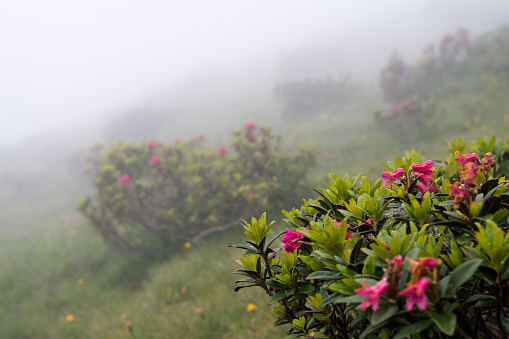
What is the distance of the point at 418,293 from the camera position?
69 centimetres

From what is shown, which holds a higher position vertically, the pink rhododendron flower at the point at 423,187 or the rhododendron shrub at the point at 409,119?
the pink rhododendron flower at the point at 423,187

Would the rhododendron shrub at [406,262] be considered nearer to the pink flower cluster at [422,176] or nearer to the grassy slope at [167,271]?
the pink flower cluster at [422,176]

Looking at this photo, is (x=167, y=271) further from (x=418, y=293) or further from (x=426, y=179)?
(x=418, y=293)

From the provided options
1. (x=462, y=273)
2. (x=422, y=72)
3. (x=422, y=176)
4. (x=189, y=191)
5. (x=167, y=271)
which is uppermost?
(x=422, y=72)

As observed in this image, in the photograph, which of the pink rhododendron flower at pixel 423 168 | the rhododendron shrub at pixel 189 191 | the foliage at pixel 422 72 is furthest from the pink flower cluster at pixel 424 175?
the foliage at pixel 422 72

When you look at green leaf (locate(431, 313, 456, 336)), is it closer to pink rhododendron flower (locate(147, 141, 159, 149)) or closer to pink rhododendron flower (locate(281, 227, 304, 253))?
pink rhododendron flower (locate(281, 227, 304, 253))

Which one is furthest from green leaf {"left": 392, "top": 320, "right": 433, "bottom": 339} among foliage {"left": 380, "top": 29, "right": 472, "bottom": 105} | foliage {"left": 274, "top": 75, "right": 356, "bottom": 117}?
foliage {"left": 274, "top": 75, "right": 356, "bottom": 117}

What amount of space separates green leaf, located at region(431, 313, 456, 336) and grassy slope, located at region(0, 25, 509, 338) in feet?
6.69

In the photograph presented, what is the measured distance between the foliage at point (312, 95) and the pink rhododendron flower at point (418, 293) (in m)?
13.0

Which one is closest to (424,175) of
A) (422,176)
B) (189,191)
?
(422,176)

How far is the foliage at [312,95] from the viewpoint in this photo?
44.7 ft

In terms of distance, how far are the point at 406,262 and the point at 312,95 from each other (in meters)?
13.9

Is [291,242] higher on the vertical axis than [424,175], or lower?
lower

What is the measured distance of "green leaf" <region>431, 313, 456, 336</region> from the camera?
0.71 metres
